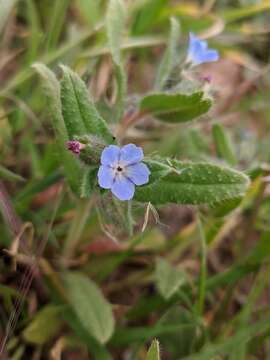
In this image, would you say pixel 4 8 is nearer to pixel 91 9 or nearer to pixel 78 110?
pixel 78 110

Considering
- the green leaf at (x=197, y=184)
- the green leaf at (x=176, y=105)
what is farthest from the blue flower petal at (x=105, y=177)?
the green leaf at (x=176, y=105)

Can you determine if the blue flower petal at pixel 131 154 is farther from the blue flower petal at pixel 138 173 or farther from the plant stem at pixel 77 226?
the plant stem at pixel 77 226

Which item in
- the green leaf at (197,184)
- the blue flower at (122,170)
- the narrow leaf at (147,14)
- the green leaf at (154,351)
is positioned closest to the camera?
the green leaf at (154,351)

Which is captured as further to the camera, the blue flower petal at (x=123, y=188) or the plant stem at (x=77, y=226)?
the plant stem at (x=77, y=226)

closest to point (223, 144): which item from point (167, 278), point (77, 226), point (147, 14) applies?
point (167, 278)

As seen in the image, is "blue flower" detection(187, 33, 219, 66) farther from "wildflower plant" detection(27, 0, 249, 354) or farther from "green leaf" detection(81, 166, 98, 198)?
"green leaf" detection(81, 166, 98, 198)

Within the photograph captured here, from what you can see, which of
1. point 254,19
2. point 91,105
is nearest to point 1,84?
point 91,105
